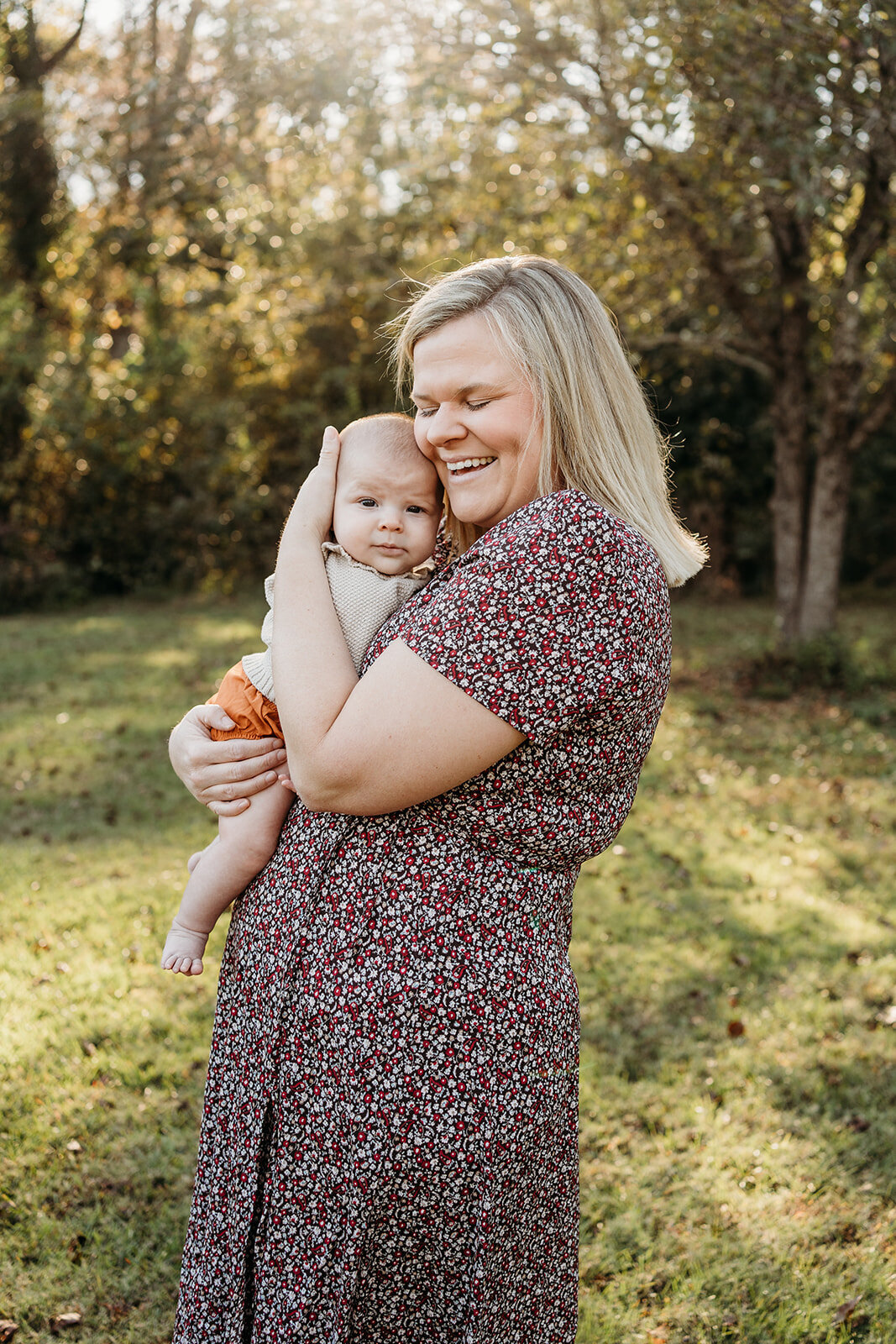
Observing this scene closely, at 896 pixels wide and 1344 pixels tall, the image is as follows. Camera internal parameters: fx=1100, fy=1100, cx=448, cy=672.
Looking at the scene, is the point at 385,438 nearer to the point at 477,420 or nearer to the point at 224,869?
the point at 477,420

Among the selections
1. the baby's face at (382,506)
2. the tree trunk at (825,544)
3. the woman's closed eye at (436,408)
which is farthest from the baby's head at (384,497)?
the tree trunk at (825,544)

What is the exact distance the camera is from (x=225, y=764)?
2010 mm

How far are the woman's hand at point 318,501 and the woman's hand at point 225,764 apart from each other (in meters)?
0.41

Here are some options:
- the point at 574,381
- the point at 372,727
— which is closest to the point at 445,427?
the point at 574,381

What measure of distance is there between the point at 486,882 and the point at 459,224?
9.56 meters

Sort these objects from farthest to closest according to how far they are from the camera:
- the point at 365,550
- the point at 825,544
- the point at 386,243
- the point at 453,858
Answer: the point at 386,243
the point at 825,544
the point at 365,550
the point at 453,858

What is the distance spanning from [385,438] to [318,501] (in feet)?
0.62

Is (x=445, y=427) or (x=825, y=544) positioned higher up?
(x=445, y=427)

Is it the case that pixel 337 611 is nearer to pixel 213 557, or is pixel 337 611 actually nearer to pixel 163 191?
pixel 213 557

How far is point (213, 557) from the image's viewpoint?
1628 cm

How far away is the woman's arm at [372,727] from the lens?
1539 millimetres

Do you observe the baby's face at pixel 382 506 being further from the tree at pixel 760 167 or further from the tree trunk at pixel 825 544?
the tree trunk at pixel 825 544

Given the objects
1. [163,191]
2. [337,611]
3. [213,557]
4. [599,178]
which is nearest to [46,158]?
[163,191]

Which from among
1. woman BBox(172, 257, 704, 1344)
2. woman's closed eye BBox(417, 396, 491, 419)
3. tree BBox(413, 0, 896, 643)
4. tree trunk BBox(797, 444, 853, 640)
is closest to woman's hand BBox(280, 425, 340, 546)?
woman BBox(172, 257, 704, 1344)
